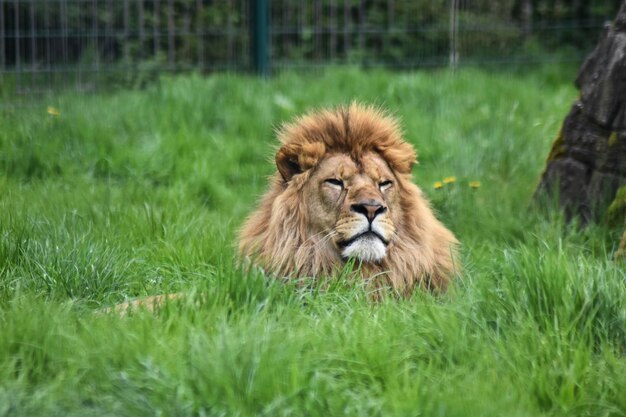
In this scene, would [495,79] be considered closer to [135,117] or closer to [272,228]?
[135,117]

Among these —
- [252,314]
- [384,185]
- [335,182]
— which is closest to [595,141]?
[384,185]

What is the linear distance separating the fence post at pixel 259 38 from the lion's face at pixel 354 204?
503 centimetres

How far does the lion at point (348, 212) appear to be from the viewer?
4.23m

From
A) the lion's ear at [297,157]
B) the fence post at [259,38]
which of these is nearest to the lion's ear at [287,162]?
the lion's ear at [297,157]

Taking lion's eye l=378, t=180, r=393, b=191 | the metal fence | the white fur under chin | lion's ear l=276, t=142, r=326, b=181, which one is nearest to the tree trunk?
lion's eye l=378, t=180, r=393, b=191

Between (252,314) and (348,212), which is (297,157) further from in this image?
(252,314)

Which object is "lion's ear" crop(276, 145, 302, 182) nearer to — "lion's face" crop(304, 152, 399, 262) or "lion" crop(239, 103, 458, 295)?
"lion" crop(239, 103, 458, 295)

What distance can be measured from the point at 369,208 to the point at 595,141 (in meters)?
1.87

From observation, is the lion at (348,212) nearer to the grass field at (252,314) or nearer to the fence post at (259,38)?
the grass field at (252,314)

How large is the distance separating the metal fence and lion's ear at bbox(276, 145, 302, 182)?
454 cm

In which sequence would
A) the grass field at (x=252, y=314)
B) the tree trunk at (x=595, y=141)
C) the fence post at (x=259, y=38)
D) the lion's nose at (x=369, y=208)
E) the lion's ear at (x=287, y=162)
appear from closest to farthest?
Answer: the grass field at (x=252, y=314) → the lion's nose at (x=369, y=208) → the lion's ear at (x=287, y=162) → the tree trunk at (x=595, y=141) → the fence post at (x=259, y=38)

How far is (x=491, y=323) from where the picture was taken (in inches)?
148

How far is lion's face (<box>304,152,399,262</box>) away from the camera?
13.7ft

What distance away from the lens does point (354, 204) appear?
13.7 feet
